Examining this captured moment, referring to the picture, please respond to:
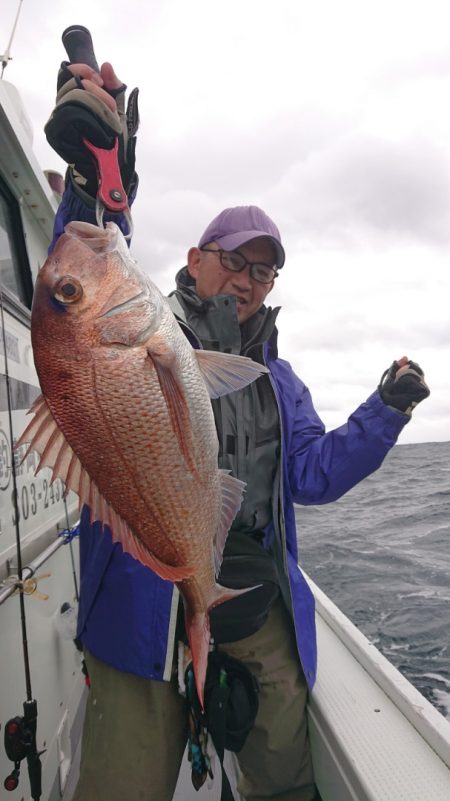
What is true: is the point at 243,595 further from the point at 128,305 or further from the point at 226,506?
the point at 128,305

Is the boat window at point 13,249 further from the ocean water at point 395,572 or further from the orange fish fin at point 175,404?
the ocean water at point 395,572

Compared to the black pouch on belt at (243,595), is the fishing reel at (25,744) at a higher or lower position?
lower

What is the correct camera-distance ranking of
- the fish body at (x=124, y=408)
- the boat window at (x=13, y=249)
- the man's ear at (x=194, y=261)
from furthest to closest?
the boat window at (x=13, y=249)
the man's ear at (x=194, y=261)
the fish body at (x=124, y=408)

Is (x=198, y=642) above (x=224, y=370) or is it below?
below

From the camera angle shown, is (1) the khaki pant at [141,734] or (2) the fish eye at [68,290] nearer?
(2) the fish eye at [68,290]

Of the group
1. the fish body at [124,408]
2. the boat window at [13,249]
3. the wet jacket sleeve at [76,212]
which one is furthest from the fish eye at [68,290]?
the boat window at [13,249]

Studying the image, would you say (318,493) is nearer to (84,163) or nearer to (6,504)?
(6,504)

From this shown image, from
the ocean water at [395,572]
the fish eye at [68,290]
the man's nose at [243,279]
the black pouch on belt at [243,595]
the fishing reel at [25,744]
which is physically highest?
the man's nose at [243,279]

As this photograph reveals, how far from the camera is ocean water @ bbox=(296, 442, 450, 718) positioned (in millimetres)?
4879

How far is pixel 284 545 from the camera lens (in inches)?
83.9

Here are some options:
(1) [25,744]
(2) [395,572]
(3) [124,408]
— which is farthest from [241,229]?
(2) [395,572]

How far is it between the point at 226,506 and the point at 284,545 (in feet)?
2.43

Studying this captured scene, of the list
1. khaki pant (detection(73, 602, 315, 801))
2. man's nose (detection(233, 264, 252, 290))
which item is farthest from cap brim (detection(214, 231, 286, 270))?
khaki pant (detection(73, 602, 315, 801))

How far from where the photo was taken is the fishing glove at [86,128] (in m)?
1.54
